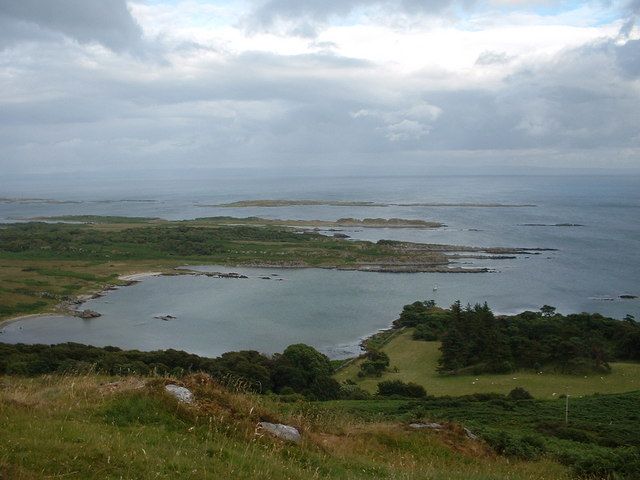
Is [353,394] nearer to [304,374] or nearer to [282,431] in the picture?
[304,374]

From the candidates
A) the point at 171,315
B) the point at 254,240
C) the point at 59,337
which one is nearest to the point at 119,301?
the point at 171,315

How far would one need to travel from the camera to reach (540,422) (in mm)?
14531

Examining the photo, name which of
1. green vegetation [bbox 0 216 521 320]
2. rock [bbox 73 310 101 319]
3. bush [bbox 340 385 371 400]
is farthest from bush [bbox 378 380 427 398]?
green vegetation [bbox 0 216 521 320]

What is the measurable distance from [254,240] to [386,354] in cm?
4199

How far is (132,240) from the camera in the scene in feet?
210

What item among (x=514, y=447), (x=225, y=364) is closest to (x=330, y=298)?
(x=225, y=364)

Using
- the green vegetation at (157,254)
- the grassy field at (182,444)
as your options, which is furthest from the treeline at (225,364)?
the green vegetation at (157,254)

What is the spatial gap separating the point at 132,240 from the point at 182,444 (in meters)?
61.9

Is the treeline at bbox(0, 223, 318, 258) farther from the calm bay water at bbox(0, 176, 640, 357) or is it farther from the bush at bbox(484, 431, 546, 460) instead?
the bush at bbox(484, 431, 546, 460)

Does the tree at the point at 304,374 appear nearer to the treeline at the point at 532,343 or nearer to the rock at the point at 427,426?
the treeline at the point at 532,343

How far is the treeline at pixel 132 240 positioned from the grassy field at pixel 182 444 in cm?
5197

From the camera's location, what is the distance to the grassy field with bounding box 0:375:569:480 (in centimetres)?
469

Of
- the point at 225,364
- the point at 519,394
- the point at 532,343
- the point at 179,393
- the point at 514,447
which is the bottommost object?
the point at 519,394

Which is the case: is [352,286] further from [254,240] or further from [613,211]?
[613,211]
